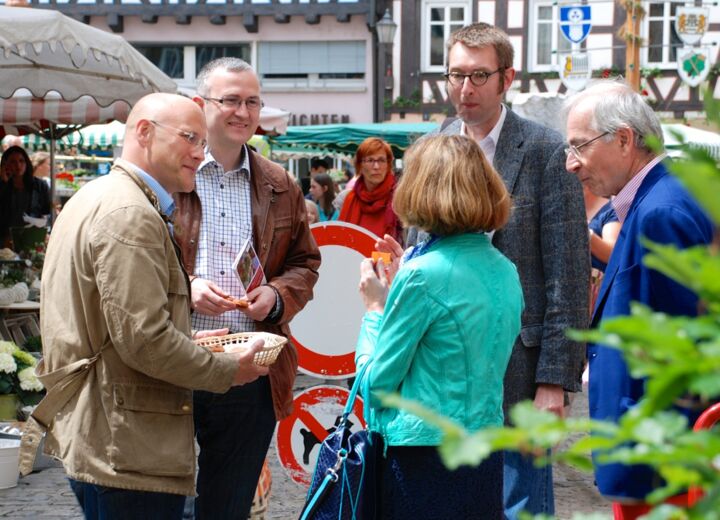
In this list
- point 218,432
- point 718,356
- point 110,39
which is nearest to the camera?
point 718,356

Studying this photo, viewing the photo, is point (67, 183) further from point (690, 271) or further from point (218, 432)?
point (690, 271)

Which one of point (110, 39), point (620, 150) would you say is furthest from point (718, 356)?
point (110, 39)

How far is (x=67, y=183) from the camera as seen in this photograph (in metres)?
22.5

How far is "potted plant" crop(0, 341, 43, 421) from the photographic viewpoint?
21.8ft

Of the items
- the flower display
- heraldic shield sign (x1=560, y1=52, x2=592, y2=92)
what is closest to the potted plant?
the flower display

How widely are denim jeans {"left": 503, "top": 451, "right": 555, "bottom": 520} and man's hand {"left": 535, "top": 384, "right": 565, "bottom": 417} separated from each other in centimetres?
19

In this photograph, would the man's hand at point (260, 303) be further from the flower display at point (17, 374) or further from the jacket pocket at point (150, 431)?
the flower display at point (17, 374)

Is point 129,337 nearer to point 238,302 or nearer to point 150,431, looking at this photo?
point 150,431

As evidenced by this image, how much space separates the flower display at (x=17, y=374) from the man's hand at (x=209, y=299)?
368cm

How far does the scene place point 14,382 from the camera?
6750mm

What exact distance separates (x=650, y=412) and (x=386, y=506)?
2.14 meters

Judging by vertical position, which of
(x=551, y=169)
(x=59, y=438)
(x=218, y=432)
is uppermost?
(x=551, y=169)

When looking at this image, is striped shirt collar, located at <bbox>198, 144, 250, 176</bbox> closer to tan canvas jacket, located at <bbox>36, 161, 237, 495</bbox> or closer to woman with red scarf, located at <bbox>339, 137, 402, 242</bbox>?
tan canvas jacket, located at <bbox>36, 161, 237, 495</bbox>

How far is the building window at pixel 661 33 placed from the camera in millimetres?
29531
